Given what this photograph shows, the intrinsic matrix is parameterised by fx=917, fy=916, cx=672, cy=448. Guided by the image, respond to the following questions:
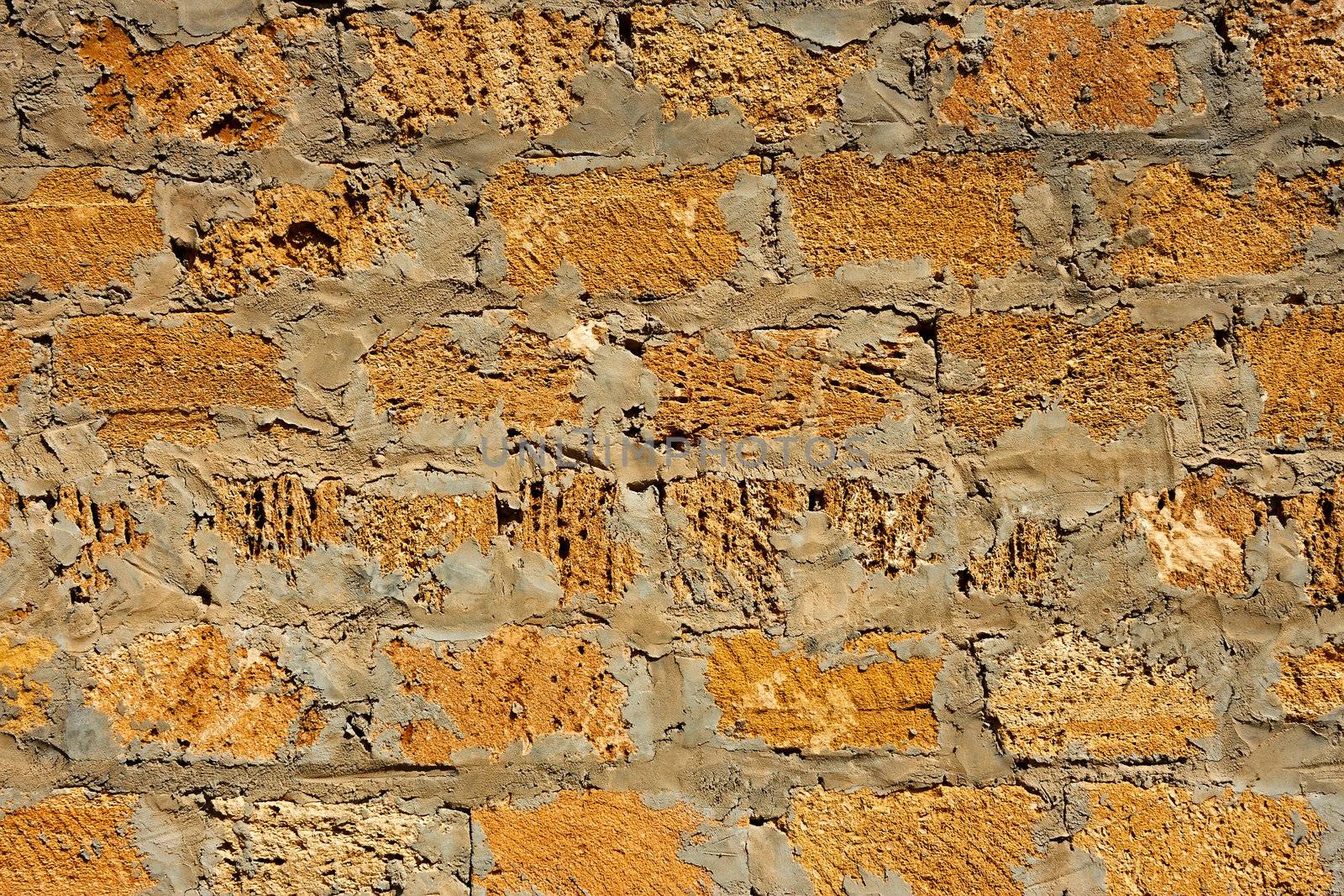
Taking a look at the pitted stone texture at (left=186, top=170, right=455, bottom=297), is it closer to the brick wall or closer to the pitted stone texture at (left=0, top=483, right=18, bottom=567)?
the brick wall

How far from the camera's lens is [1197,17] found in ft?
3.95

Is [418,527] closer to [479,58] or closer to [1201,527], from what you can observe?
[479,58]

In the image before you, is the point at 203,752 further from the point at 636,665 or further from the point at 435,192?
the point at 435,192

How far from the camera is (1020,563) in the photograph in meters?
1.21

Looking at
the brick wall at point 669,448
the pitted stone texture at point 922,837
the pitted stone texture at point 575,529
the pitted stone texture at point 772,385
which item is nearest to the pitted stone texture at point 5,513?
the brick wall at point 669,448

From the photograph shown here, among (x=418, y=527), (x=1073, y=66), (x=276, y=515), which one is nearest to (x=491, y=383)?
A: (x=418, y=527)

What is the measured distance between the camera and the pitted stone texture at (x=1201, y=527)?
1204 millimetres

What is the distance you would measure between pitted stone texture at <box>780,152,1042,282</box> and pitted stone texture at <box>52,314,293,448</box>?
0.74 meters

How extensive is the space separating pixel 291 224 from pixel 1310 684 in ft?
4.85

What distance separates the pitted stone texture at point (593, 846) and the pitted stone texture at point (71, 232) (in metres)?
0.89

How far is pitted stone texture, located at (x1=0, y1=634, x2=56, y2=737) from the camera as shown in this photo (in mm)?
1219

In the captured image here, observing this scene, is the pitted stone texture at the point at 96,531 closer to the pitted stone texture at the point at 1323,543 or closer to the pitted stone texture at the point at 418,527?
the pitted stone texture at the point at 418,527

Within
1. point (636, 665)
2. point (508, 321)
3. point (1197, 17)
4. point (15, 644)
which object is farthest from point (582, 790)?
point (1197, 17)

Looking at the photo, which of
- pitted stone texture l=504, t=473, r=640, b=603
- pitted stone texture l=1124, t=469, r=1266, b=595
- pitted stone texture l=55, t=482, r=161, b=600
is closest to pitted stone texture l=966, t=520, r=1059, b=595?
pitted stone texture l=1124, t=469, r=1266, b=595
